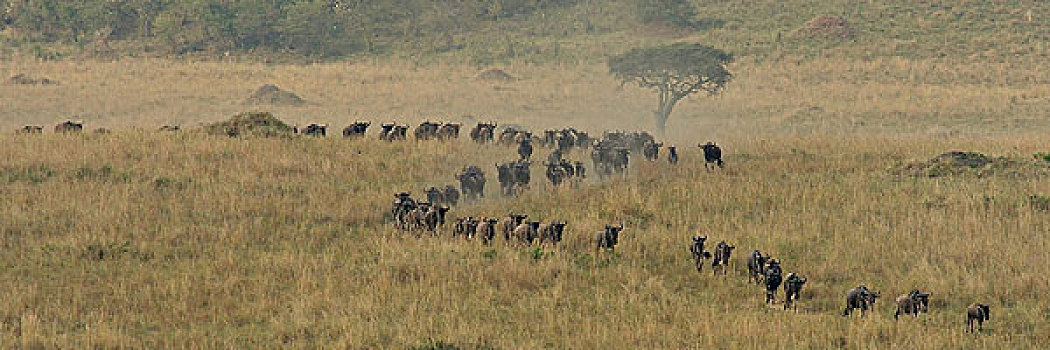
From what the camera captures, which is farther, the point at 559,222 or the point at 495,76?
the point at 495,76

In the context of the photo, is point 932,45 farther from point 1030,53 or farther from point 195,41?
point 195,41

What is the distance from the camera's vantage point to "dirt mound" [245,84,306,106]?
152 feet

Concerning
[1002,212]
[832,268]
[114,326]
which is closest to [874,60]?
[1002,212]

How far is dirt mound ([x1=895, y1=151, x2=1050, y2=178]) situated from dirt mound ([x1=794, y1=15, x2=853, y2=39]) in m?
44.6

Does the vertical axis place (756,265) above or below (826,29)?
below

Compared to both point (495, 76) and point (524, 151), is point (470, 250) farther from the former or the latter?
point (495, 76)

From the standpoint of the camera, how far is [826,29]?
6588cm

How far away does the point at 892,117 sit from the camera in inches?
1658

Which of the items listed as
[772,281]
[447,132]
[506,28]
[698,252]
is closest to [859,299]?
[772,281]

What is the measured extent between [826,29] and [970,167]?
46862 millimetres

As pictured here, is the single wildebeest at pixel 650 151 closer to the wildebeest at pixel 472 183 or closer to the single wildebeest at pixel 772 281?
the wildebeest at pixel 472 183

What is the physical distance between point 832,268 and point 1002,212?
16.5ft

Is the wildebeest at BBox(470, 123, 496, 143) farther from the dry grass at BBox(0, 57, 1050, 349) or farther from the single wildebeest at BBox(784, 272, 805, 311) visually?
the single wildebeest at BBox(784, 272, 805, 311)

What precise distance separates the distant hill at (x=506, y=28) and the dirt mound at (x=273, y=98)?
21677 mm
